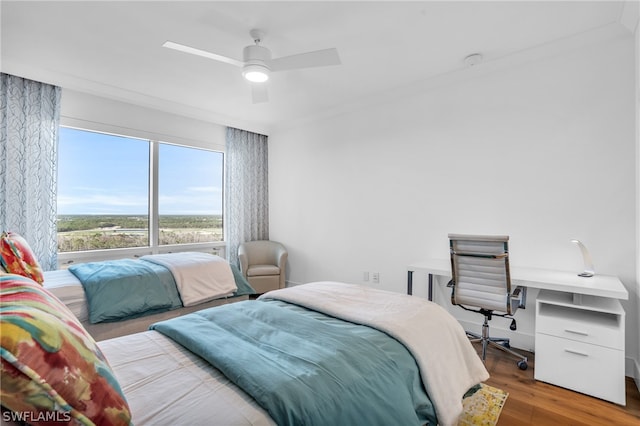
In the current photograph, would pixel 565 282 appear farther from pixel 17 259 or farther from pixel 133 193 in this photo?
pixel 133 193

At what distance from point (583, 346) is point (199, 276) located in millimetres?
3075

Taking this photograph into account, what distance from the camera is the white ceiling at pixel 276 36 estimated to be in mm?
2223

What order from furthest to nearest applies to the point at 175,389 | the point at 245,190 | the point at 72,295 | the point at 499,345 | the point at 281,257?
the point at 245,190
the point at 281,257
the point at 499,345
the point at 72,295
the point at 175,389

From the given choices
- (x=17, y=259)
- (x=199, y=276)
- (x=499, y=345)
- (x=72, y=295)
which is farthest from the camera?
(x=199, y=276)

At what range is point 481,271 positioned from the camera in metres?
2.62

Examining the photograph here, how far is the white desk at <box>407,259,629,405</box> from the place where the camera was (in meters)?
2.07

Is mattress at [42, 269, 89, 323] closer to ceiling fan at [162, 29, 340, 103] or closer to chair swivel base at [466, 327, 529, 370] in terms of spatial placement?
ceiling fan at [162, 29, 340, 103]

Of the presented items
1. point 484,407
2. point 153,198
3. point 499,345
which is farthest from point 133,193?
point 499,345

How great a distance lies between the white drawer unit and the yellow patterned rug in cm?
44

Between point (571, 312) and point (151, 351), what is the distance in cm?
281

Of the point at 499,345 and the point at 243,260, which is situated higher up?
the point at 243,260

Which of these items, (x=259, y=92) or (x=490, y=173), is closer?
(x=259, y=92)

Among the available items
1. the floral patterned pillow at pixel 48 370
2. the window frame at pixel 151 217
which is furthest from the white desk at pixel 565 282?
the window frame at pixel 151 217

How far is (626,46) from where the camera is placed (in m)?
2.49
